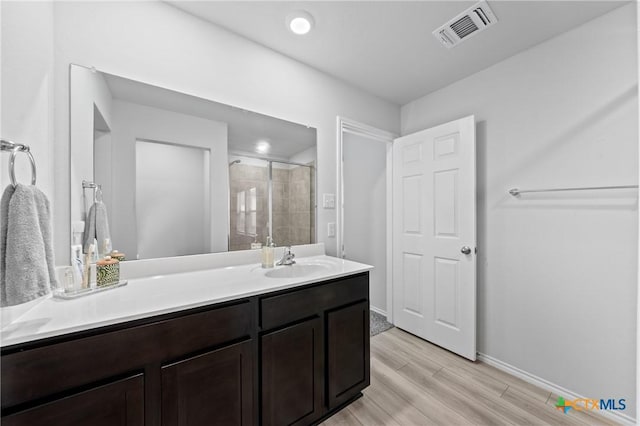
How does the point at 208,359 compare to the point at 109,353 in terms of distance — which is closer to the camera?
the point at 109,353

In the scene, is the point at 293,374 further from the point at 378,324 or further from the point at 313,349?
the point at 378,324

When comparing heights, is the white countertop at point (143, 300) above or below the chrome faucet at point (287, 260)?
below

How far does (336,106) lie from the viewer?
2.27 metres

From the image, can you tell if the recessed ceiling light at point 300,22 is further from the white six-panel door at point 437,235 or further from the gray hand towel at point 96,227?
the gray hand towel at point 96,227

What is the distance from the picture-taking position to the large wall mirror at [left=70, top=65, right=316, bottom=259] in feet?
4.22

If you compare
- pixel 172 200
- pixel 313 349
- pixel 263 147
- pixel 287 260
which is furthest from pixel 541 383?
pixel 172 200

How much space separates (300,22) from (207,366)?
1976 millimetres

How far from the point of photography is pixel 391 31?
1.72m

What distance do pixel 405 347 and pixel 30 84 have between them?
9.69 feet

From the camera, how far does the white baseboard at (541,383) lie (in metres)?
1.50

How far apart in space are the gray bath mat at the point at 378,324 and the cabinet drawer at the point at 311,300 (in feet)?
3.94

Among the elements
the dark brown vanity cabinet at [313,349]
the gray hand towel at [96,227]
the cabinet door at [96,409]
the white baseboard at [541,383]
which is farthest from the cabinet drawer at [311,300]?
the white baseboard at [541,383]

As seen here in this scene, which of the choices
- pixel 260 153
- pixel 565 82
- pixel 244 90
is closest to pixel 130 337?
pixel 260 153

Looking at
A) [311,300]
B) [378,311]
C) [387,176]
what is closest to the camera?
[311,300]
